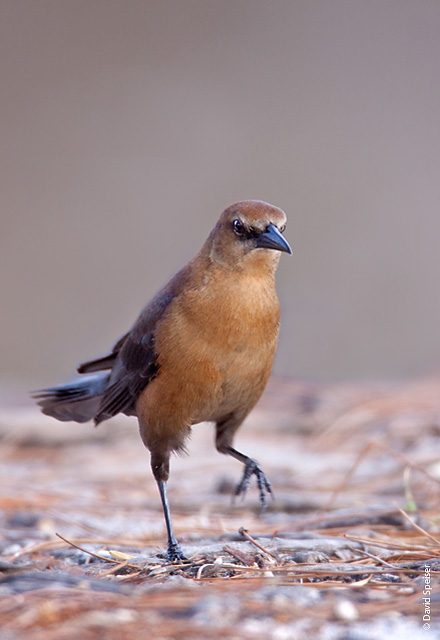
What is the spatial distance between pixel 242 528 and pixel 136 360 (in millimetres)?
889

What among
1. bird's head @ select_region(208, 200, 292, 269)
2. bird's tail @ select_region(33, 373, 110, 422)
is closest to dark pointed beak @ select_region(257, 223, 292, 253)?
bird's head @ select_region(208, 200, 292, 269)

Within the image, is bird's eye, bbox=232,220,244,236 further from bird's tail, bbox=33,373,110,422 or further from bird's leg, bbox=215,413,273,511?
bird's tail, bbox=33,373,110,422

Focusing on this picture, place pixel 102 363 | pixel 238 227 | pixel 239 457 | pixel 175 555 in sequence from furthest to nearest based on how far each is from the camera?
pixel 102 363, pixel 239 457, pixel 238 227, pixel 175 555

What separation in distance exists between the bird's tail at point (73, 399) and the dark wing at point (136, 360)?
230mm

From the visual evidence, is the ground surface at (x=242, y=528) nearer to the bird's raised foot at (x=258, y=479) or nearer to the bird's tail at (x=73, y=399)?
the bird's raised foot at (x=258, y=479)

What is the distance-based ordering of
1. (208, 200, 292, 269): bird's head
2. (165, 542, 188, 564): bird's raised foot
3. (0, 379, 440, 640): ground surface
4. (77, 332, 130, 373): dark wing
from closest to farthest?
(0, 379, 440, 640): ground surface
(165, 542, 188, 564): bird's raised foot
(208, 200, 292, 269): bird's head
(77, 332, 130, 373): dark wing

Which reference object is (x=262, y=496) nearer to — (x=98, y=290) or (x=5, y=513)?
(x=5, y=513)

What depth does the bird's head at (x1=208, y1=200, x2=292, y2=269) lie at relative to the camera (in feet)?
11.1

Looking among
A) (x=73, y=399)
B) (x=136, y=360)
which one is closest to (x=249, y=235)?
(x=136, y=360)

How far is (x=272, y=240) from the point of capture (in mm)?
3314

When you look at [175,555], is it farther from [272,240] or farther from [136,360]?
[272,240]

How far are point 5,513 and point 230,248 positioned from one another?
1.84 m

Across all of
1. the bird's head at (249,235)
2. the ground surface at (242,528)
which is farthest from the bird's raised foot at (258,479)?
→ the bird's head at (249,235)

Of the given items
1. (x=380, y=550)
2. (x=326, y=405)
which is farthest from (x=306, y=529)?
(x=326, y=405)
